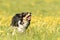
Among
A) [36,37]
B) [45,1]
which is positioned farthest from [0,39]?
[45,1]

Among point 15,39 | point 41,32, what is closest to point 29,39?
point 15,39

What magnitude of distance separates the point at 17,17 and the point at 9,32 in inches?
35.2

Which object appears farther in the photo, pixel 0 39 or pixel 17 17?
pixel 17 17

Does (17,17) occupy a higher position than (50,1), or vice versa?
(17,17)

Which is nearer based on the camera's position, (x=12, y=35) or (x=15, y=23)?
(x=12, y=35)

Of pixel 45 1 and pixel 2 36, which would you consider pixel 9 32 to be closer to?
pixel 2 36

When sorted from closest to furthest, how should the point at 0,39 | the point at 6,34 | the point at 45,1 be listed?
the point at 0,39, the point at 6,34, the point at 45,1

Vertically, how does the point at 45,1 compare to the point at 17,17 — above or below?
below

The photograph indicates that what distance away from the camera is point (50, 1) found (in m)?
35.1

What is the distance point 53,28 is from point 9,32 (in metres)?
1.85

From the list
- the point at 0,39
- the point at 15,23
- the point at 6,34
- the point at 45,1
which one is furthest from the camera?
the point at 45,1

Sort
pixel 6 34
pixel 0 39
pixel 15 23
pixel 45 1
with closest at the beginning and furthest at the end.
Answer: pixel 0 39, pixel 6 34, pixel 15 23, pixel 45 1

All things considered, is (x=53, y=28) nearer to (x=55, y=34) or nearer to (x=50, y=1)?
(x=55, y=34)

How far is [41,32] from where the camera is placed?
1165cm
